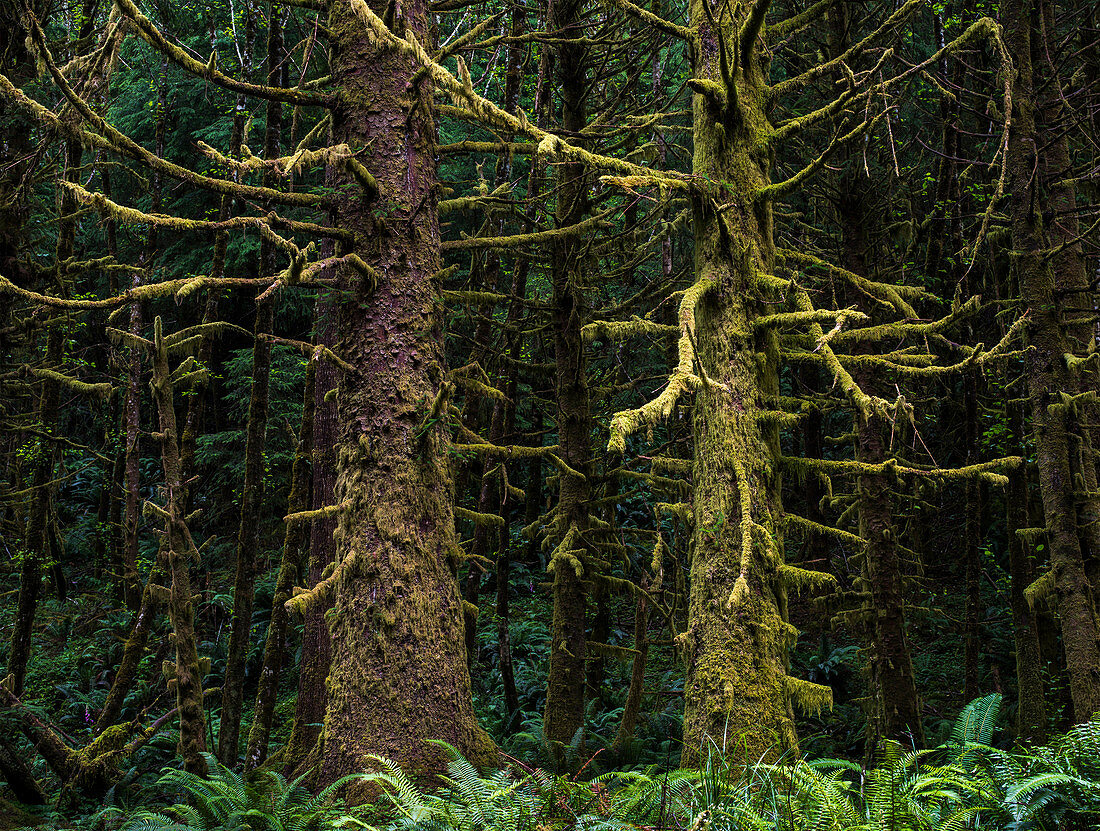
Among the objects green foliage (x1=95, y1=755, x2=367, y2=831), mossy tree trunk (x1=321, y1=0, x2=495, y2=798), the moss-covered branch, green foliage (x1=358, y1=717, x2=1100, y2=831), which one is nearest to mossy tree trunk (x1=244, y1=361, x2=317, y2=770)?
green foliage (x1=95, y1=755, x2=367, y2=831)

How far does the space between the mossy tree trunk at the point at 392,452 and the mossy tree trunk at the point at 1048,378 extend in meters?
5.55

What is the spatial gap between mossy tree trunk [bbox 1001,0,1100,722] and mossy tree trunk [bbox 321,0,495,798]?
5549 millimetres

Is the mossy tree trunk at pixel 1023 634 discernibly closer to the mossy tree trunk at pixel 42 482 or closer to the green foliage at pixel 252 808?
the green foliage at pixel 252 808

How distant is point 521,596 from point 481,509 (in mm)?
8566

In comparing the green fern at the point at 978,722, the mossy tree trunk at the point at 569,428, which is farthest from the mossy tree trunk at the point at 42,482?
the green fern at the point at 978,722

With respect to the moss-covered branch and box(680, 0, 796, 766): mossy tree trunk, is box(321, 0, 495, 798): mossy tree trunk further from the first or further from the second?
box(680, 0, 796, 766): mossy tree trunk

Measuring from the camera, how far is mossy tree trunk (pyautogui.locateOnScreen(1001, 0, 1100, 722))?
670cm

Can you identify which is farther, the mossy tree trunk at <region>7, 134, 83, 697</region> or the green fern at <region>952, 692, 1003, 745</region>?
the mossy tree trunk at <region>7, 134, 83, 697</region>

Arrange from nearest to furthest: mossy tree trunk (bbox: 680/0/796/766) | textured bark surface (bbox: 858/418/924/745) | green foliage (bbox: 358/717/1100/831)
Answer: green foliage (bbox: 358/717/1100/831), mossy tree trunk (bbox: 680/0/796/766), textured bark surface (bbox: 858/418/924/745)

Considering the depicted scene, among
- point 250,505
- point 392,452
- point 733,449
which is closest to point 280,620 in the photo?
point 250,505

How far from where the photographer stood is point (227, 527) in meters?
18.0

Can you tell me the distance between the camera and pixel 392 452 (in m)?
4.65

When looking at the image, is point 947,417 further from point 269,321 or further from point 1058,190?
point 269,321

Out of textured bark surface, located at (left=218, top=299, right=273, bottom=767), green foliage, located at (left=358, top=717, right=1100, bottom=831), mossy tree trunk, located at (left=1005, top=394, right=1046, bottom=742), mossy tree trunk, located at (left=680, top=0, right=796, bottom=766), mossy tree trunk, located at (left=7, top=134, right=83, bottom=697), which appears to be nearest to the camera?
green foliage, located at (left=358, top=717, right=1100, bottom=831)
